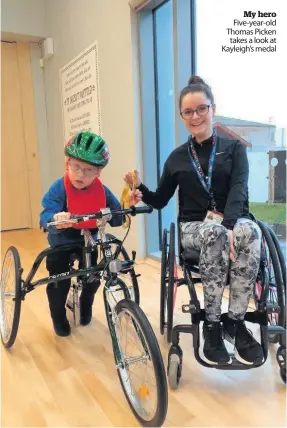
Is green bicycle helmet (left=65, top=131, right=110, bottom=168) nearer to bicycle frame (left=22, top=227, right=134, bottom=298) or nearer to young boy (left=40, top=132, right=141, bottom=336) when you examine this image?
young boy (left=40, top=132, right=141, bottom=336)

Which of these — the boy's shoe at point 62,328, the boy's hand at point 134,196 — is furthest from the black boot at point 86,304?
the boy's hand at point 134,196

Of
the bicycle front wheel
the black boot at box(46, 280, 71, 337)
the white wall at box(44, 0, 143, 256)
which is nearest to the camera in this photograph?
the bicycle front wheel

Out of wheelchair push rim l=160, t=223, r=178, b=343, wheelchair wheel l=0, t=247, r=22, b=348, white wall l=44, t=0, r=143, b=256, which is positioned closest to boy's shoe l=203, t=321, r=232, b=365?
wheelchair push rim l=160, t=223, r=178, b=343

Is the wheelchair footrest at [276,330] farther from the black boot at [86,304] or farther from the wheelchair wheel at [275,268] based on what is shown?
the black boot at [86,304]

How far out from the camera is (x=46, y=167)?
4730 millimetres

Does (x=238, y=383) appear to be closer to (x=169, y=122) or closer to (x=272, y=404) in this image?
(x=272, y=404)

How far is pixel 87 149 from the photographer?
1367mm

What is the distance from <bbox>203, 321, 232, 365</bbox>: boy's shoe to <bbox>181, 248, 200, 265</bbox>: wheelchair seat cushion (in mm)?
224

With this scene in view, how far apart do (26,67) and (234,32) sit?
3282mm

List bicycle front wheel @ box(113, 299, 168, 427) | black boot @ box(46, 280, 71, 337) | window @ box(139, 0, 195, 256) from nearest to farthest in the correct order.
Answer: bicycle front wheel @ box(113, 299, 168, 427), black boot @ box(46, 280, 71, 337), window @ box(139, 0, 195, 256)

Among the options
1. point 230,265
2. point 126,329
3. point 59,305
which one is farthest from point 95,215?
point 59,305

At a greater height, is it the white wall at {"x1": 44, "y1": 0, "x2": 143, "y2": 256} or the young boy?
the white wall at {"x1": 44, "y1": 0, "x2": 143, "y2": 256}

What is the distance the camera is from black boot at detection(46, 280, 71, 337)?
1.73 meters

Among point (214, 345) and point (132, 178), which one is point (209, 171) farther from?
point (214, 345)
